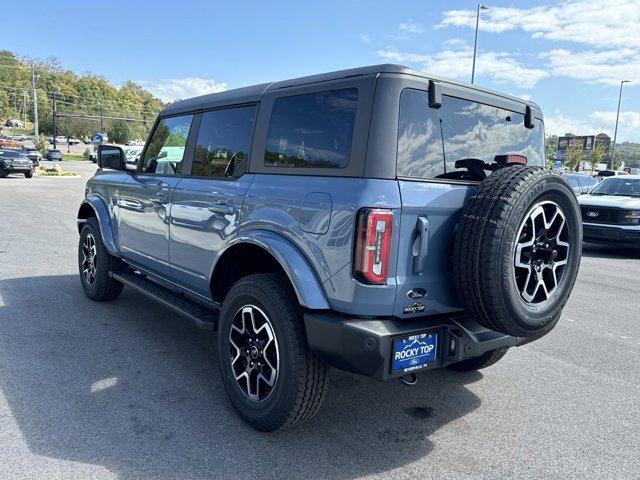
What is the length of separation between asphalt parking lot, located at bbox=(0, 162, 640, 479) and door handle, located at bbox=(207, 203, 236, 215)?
1242 millimetres

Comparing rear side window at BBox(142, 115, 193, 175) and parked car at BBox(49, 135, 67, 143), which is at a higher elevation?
parked car at BBox(49, 135, 67, 143)

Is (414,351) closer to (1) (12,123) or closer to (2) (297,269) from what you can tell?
(2) (297,269)

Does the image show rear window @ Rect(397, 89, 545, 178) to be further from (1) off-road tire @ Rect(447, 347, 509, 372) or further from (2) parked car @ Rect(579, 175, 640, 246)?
(2) parked car @ Rect(579, 175, 640, 246)

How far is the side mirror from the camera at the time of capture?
16.2ft

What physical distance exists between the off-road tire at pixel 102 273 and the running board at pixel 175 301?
28cm

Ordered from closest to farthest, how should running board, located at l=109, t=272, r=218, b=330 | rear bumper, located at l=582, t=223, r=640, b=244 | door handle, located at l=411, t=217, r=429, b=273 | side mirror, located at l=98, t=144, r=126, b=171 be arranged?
1. door handle, located at l=411, t=217, r=429, b=273
2. running board, located at l=109, t=272, r=218, b=330
3. side mirror, located at l=98, t=144, r=126, b=171
4. rear bumper, located at l=582, t=223, r=640, b=244

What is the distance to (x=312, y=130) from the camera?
2932mm

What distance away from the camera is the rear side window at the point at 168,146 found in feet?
13.7

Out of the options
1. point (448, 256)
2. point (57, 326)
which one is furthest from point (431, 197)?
point (57, 326)

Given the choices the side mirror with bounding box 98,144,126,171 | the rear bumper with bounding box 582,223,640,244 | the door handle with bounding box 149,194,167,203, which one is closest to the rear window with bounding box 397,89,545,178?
the door handle with bounding box 149,194,167,203

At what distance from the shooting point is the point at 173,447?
9.27ft

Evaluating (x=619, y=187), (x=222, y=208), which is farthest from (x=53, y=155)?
(x=222, y=208)

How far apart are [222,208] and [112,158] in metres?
2.20

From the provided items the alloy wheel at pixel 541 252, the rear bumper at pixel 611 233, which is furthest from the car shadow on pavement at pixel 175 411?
the rear bumper at pixel 611 233
